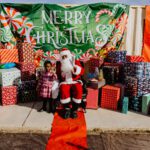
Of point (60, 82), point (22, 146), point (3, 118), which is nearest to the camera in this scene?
point (22, 146)

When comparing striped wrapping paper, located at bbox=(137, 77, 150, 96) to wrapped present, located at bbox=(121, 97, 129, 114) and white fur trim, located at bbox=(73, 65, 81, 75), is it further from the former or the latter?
white fur trim, located at bbox=(73, 65, 81, 75)

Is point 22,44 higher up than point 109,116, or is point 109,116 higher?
point 22,44

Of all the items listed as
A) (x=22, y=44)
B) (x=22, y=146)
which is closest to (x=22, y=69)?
(x=22, y=44)

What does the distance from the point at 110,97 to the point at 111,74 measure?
0.64 metres

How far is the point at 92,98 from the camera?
20.5 ft

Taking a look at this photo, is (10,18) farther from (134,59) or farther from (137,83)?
(137,83)

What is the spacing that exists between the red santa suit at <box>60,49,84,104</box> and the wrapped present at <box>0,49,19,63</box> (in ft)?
5.84

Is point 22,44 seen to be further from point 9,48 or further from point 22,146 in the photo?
point 22,146

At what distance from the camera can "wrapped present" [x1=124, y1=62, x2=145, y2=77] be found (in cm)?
618

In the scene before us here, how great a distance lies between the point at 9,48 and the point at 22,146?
3.68 metres

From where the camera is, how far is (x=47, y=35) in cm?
761

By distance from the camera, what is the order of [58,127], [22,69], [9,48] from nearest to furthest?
[58,127], [22,69], [9,48]

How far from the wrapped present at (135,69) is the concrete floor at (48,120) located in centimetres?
89

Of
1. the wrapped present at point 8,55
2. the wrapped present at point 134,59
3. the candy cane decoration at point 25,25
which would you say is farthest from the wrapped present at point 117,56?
the wrapped present at point 8,55
